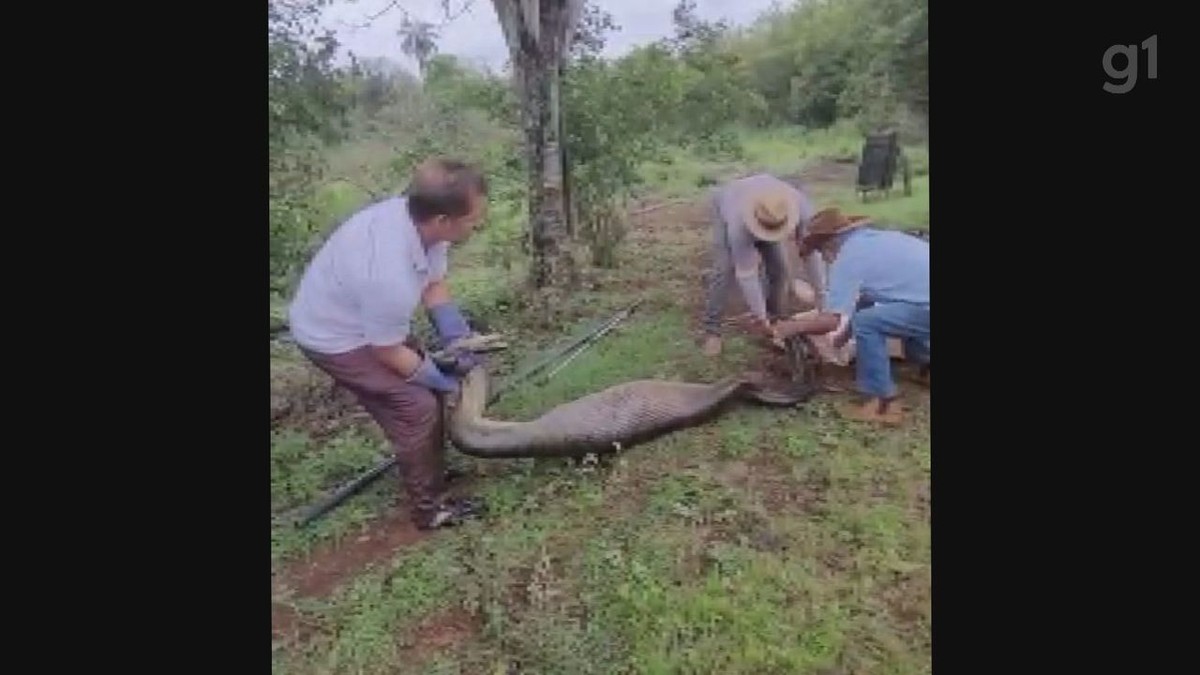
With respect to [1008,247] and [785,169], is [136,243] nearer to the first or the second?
[785,169]

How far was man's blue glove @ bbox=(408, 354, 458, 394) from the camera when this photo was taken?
2924 mm

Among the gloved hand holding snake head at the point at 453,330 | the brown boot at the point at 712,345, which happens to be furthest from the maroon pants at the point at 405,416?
the brown boot at the point at 712,345

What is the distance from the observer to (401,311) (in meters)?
2.88

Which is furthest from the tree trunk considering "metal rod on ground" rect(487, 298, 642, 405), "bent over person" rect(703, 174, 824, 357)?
"bent over person" rect(703, 174, 824, 357)

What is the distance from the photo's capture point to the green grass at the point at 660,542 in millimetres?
2738

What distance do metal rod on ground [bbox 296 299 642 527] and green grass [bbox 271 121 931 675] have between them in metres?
0.03

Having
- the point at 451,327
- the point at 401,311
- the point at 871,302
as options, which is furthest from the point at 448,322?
the point at 871,302

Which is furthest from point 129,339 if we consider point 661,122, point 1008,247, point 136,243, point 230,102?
point 1008,247

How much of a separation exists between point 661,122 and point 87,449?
1656 millimetres

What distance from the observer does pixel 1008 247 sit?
282 centimetres

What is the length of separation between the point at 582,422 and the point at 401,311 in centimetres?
51

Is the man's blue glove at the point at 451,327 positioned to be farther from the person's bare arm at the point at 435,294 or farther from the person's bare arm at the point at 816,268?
the person's bare arm at the point at 816,268

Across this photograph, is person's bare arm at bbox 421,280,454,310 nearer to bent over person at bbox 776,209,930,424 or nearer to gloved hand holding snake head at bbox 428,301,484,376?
gloved hand holding snake head at bbox 428,301,484,376

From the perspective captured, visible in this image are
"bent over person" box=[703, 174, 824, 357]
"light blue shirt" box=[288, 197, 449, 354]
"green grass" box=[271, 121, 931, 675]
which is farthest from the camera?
"bent over person" box=[703, 174, 824, 357]
